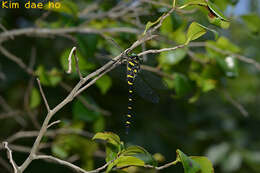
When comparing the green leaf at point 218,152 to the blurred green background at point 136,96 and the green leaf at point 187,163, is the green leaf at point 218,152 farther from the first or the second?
the green leaf at point 187,163

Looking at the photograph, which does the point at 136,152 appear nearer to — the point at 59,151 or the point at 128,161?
the point at 128,161

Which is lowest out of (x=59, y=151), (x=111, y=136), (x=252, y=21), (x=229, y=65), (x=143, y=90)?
(x=59, y=151)

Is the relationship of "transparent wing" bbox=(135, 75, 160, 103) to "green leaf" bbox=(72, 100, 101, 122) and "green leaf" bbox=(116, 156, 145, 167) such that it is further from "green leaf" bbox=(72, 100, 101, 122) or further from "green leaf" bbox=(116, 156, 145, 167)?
"green leaf" bbox=(72, 100, 101, 122)

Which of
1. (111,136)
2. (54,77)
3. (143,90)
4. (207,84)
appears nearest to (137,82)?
(143,90)

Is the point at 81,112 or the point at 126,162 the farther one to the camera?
the point at 81,112

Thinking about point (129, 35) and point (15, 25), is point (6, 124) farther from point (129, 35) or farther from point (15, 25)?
point (129, 35)

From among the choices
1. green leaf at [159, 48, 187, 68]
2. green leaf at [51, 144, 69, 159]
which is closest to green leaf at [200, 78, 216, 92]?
green leaf at [159, 48, 187, 68]

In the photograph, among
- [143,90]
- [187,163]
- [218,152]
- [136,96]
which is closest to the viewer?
[187,163]

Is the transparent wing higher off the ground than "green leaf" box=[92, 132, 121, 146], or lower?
higher
